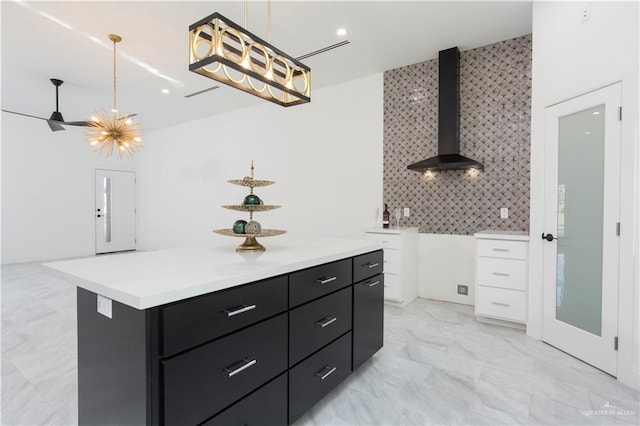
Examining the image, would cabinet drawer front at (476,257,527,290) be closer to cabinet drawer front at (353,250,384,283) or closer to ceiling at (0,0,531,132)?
cabinet drawer front at (353,250,384,283)

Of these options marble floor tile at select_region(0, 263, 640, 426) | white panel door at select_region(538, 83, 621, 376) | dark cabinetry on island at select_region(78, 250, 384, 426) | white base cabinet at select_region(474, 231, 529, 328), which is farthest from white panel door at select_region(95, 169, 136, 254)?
white panel door at select_region(538, 83, 621, 376)

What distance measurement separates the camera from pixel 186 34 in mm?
3461

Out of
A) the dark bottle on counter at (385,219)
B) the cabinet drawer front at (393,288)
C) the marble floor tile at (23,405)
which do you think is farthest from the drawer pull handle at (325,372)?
the dark bottle on counter at (385,219)

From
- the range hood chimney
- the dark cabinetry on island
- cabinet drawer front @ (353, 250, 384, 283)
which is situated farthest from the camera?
the range hood chimney

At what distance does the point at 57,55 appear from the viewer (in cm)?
389

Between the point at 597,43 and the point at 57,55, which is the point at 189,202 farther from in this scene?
the point at 597,43

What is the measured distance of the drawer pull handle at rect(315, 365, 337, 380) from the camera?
1.76 m

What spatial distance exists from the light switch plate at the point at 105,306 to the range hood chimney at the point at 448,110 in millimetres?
3289

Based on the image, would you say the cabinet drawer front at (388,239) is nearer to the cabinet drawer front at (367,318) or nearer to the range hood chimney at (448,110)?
the range hood chimney at (448,110)

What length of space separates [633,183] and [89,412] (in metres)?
3.42

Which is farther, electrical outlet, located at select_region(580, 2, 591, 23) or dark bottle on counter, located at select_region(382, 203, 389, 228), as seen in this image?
dark bottle on counter, located at select_region(382, 203, 389, 228)

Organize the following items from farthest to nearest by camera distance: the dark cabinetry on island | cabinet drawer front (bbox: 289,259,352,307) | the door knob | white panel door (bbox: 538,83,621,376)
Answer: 1. the door knob
2. white panel door (bbox: 538,83,621,376)
3. cabinet drawer front (bbox: 289,259,352,307)
4. the dark cabinetry on island

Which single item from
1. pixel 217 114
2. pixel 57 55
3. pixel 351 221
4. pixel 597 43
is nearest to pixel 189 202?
pixel 217 114

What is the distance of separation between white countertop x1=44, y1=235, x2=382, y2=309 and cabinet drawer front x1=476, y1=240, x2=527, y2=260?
1.82 m
